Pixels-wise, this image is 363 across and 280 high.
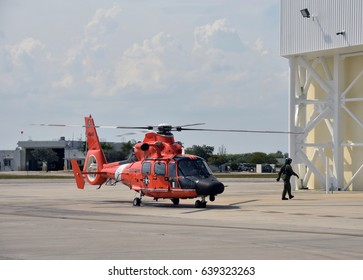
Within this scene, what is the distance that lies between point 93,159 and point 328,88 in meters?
14.6

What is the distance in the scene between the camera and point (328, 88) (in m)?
43.4

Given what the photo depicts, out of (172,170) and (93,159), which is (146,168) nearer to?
(172,170)

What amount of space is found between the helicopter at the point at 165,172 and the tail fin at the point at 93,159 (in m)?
0.94

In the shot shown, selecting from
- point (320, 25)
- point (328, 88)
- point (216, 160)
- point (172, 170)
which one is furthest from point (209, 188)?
point (216, 160)

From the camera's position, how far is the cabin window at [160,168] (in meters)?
30.4

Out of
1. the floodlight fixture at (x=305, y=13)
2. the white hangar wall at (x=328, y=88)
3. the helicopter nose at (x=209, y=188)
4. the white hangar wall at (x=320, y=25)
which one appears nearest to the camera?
the helicopter nose at (x=209, y=188)

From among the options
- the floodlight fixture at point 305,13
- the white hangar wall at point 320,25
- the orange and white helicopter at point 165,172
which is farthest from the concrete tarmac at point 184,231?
the floodlight fixture at point 305,13

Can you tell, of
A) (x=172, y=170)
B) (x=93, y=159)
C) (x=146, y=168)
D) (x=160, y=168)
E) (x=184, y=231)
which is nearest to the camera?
(x=184, y=231)

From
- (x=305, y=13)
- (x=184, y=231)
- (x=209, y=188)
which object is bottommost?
(x=184, y=231)

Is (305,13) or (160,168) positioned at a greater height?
(305,13)

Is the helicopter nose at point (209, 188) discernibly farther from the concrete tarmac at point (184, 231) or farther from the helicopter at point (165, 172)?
the concrete tarmac at point (184, 231)

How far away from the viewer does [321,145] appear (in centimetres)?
4334

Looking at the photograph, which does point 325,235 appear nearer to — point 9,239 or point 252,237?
point 252,237

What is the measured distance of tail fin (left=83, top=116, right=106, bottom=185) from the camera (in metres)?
35.3
